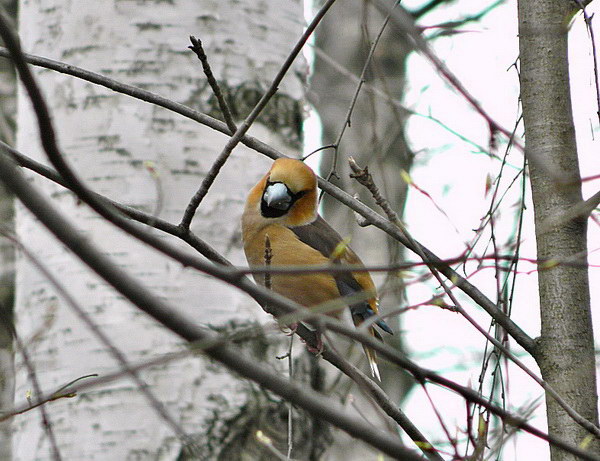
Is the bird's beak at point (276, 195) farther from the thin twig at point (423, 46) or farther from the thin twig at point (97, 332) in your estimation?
the thin twig at point (423, 46)

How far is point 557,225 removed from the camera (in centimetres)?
186

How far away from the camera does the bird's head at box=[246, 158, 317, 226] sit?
3070 millimetres

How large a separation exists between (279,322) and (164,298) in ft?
6.07

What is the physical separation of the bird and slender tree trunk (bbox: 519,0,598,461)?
1.13 metres

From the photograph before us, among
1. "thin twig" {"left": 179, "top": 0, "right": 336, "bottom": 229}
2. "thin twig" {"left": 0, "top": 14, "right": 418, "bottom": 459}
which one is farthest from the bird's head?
"thin twig" {"left": 0, "top": 14, "right": 418, "bottom": 459}

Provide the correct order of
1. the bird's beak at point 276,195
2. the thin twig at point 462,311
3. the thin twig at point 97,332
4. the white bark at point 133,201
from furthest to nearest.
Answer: the bird's beak at point 276,195
the white bark at point 133,201
the thin twig at point 462,311
the thin twig at point 97,332

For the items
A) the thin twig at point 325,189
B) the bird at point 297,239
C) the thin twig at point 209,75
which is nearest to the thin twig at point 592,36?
the thin twig at point 325,189

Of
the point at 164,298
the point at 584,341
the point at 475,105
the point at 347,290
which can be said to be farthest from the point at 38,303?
the point at 475,105

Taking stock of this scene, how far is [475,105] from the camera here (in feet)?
4.62

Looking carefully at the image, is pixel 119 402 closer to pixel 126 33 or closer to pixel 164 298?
pixel 164 298

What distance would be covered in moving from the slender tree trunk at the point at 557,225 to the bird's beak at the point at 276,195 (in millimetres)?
1174

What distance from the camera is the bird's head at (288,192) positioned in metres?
3.07

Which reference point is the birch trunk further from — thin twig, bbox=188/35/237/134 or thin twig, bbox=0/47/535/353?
thin twig, bbox=188/35/237/134

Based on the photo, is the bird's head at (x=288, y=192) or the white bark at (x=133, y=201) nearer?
the white bark at (x=133, y=201)
